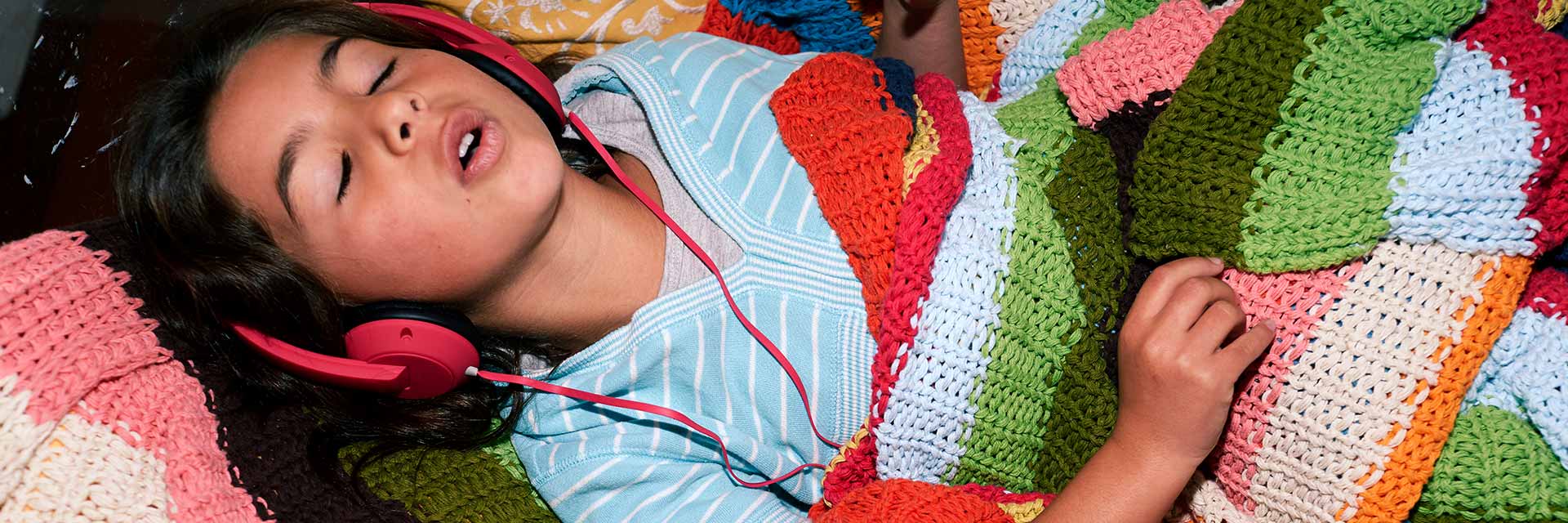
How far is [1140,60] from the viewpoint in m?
0.95

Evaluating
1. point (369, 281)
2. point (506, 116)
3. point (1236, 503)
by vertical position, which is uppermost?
point (506, 116)

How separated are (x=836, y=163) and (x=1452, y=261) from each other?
522mm

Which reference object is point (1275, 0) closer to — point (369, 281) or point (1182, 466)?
point (1182, 466)

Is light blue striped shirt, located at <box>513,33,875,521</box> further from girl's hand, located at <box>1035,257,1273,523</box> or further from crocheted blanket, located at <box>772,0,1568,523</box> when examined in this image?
girl's hand, located at <box>1035,257,1273,523</box>


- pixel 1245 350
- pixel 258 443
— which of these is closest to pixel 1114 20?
pixel 1245 350

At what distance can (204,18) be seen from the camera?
43.6 inches

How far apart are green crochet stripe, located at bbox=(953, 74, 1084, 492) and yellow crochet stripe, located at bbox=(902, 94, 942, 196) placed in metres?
0.08

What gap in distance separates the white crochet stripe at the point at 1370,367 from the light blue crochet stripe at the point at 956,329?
0.87 ft

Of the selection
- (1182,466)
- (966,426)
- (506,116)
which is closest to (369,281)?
(506,116)

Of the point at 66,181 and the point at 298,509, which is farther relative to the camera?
the point at 66,181

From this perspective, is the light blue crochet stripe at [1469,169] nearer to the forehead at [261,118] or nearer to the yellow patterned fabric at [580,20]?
the yellow patterned fabric at [580,20]

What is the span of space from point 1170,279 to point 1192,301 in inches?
1.4

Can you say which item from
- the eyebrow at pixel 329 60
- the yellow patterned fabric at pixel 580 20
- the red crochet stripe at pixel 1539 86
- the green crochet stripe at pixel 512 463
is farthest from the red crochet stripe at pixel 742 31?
the red crochet stripe at pixel 1539 86

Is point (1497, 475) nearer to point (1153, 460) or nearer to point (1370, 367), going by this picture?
point (1370, 367)
